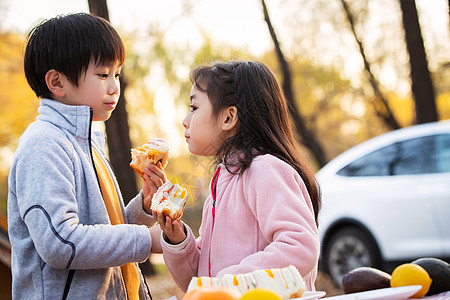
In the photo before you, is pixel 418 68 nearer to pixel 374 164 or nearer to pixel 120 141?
pixel 374 164

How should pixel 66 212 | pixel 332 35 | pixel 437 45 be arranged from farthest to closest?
pixel 332 35 → pixel 437 45 → pixel 66 212

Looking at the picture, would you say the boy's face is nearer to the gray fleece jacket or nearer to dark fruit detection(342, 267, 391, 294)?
the gray fleece jacket

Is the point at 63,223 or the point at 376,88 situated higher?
the point at 376,88

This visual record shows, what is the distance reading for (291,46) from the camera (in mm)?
18844

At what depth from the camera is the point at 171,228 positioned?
74.9 inches

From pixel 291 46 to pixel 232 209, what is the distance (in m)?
17.4

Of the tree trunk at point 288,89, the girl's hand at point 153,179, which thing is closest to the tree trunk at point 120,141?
the tree trunk at point 288,89

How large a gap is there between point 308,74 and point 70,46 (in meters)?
19.1

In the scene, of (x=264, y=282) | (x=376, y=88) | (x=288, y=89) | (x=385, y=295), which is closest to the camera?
(x=264, y=282)

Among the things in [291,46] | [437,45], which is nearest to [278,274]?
[437,45]

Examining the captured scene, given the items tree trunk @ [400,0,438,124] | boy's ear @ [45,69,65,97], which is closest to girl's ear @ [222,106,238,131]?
boy's ear @ [45,69,65,97]

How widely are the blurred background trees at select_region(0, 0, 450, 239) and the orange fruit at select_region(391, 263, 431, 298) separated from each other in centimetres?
567

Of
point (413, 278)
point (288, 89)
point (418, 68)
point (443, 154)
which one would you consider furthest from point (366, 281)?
point (288, 89)

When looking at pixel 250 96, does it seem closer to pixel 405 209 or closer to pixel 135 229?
pixel 135 229
